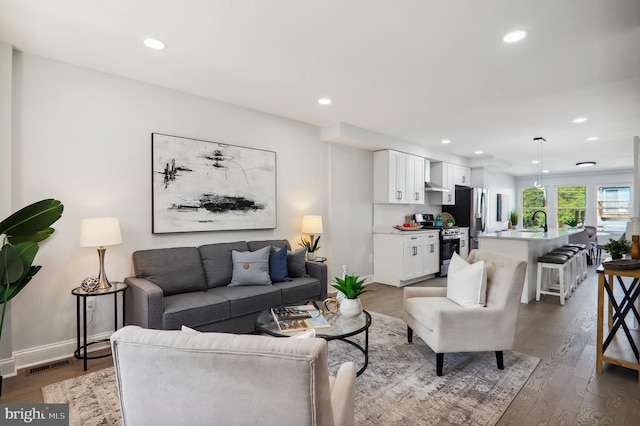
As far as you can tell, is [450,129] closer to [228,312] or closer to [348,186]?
[348,186]

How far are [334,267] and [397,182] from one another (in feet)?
6.34

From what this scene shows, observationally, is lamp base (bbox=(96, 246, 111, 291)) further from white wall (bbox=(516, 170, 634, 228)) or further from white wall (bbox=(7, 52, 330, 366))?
white wall (bbox=(516, 170, 634, 228))

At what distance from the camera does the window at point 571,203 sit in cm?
1002

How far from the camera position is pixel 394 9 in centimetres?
211

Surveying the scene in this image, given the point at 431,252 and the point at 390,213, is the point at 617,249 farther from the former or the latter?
the point at 390,213

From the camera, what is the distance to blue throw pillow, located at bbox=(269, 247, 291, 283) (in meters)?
3.68

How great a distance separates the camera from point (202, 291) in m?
3.33

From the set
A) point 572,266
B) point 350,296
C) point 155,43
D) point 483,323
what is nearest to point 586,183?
point 572,266

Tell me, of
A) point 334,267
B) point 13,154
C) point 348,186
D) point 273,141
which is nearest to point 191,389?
point 13,154

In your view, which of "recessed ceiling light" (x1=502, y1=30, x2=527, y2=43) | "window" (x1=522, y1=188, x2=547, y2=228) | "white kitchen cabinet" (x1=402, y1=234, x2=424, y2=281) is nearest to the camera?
"recessed ceiling light" (x1=502, y1=30, x2=527, y2=43)

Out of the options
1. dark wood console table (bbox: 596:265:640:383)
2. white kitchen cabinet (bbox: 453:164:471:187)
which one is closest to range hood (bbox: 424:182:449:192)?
white kitchen cabinet (bbox: 453:164:471:187)

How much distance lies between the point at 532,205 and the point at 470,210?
543cm

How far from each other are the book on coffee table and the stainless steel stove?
412 centimetres

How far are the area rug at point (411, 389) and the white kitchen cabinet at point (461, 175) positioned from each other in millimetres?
5017
